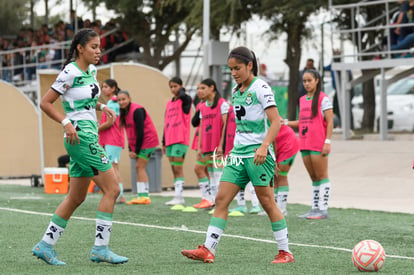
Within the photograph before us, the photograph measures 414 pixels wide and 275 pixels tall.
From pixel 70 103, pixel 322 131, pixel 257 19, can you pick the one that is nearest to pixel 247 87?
pixel 70 103

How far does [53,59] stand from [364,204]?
1613 centimetres

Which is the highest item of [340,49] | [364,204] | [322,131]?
[340,49]

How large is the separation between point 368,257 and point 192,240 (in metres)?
2.70

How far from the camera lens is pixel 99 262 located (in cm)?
795

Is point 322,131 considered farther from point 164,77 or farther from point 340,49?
point 340,49

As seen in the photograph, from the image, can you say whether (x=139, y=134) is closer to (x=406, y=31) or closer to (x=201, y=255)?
(x=201, y=255)

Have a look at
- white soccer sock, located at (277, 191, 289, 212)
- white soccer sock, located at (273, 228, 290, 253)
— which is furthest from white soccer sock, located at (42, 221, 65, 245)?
white soccer sock, located at (277, 191, 289, 212)

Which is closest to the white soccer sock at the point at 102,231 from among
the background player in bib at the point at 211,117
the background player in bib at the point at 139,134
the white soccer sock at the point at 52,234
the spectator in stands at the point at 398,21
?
the white soccer sock at the point at 52,234

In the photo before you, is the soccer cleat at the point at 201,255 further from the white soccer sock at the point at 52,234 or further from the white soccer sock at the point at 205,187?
the white soccer sock at the point at 205,187

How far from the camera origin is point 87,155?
7.82 meters

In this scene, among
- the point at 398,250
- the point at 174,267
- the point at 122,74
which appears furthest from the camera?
the point at 122,74

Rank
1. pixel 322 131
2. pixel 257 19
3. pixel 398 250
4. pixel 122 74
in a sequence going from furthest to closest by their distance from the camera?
pixel 257 19, pixel 122 74, pixel 322 131, pixel 398 250

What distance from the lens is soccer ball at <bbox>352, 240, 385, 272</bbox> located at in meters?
7.47

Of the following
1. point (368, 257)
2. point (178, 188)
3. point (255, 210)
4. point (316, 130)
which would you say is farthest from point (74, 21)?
point (368, 257)
